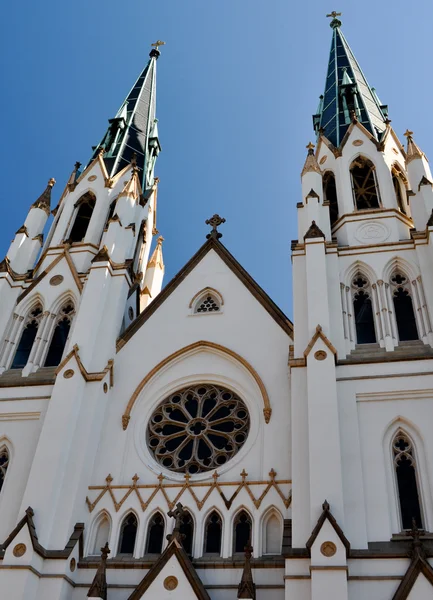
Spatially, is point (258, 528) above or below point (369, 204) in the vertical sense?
below

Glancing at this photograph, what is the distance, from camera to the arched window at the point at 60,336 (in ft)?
59.4

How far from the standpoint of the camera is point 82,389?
15852mm

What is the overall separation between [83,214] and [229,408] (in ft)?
34.5

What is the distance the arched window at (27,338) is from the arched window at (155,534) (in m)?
6.44

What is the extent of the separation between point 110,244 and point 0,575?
1001 centimetres

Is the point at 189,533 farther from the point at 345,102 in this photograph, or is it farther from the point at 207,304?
the point at 345,102

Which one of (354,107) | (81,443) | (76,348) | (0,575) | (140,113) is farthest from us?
(140,113)

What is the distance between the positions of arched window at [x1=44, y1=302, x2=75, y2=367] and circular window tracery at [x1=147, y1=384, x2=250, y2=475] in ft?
12.5

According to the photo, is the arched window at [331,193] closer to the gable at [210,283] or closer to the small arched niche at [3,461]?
the gable at [210,283]

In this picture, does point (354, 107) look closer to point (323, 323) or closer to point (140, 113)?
point (140, 113)

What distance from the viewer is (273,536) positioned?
13.1m

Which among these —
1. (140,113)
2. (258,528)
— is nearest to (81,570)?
(258,528)

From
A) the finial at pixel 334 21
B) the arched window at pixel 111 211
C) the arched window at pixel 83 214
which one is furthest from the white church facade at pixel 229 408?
the finial at pixel 334 21

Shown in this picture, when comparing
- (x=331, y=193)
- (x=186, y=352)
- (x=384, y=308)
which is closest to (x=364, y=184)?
(x=331, y=193)
